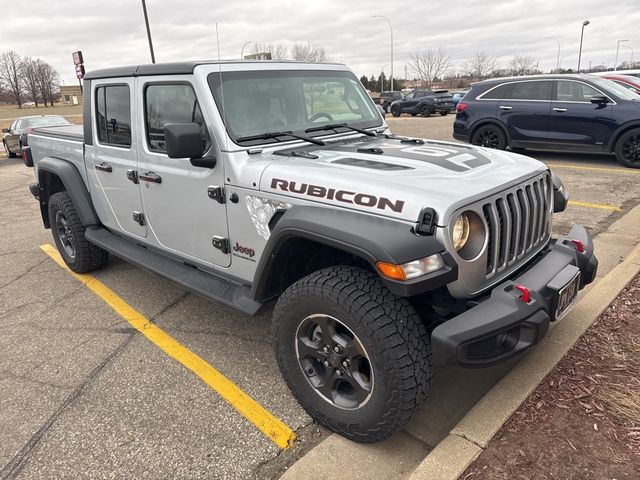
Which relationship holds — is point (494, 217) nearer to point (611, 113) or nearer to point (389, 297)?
point (389, 297)

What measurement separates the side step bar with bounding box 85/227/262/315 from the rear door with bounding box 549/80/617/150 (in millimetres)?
8179

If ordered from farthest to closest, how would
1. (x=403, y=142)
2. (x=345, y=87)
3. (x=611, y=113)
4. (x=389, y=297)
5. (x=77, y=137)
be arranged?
(x=611, y=113)
(x=77, y=137)
(x=345, y=87)
(x=403, y=142)
(x=389, y=297)

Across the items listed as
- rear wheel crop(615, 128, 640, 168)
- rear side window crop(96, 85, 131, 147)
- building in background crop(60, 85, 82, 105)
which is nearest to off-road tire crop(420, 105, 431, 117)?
rear wheel crop(615, 128, 640, 168)

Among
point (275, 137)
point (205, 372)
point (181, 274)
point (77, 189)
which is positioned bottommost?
point (205, 372)

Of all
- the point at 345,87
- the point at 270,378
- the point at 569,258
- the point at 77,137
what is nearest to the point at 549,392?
the point at 569,258

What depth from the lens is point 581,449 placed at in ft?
7.62

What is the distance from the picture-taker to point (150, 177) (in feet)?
11.8

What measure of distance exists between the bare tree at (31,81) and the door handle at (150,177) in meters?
85.4

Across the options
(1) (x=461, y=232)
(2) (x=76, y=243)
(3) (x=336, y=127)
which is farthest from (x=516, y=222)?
(2) (x=76, y=243)

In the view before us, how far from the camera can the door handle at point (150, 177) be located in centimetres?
352

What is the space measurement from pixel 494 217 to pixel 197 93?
1.95 m

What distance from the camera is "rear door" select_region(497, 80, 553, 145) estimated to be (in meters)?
9.53

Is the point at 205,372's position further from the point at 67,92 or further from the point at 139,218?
the point at 67,92

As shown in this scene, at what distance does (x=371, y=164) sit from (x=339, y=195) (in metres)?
0.40
